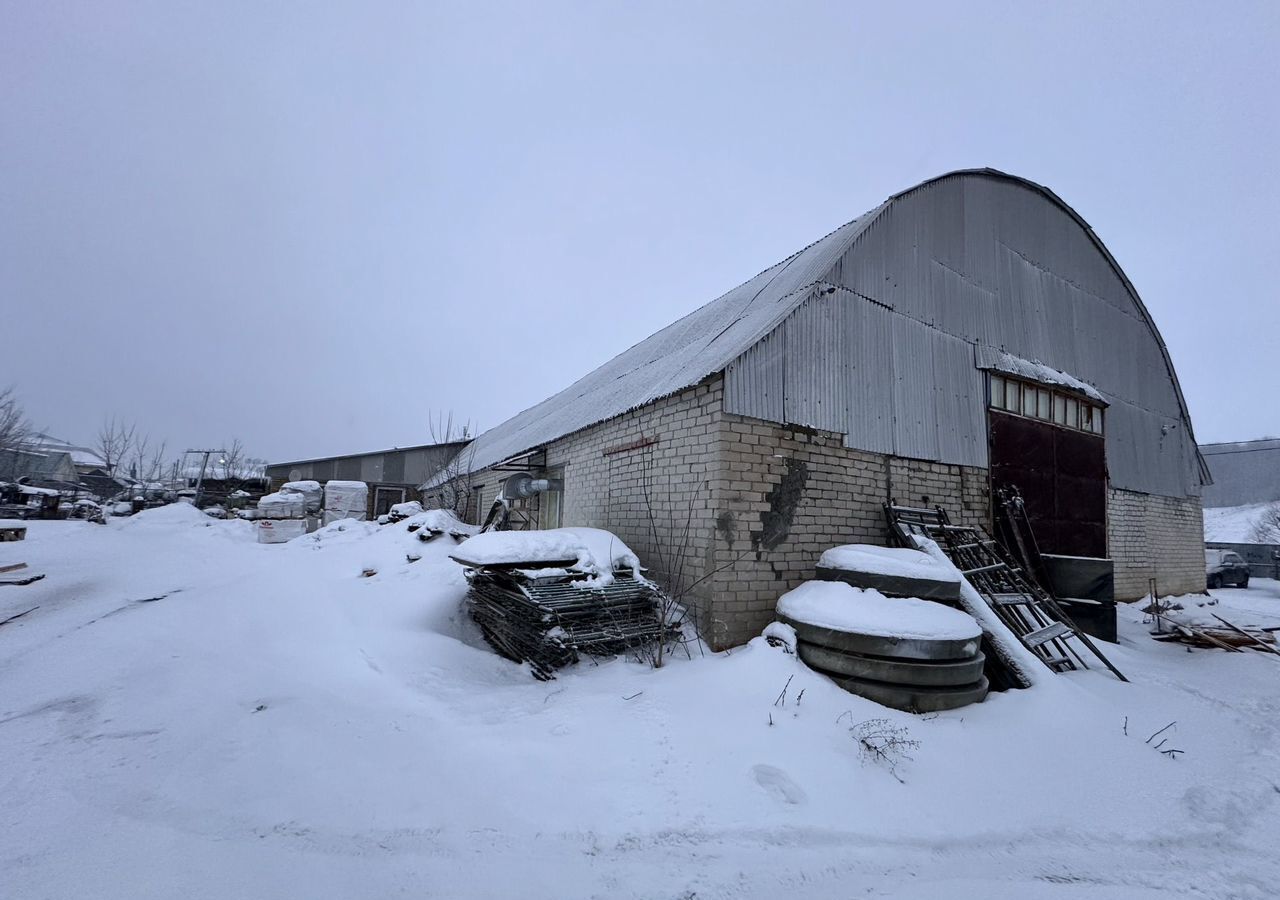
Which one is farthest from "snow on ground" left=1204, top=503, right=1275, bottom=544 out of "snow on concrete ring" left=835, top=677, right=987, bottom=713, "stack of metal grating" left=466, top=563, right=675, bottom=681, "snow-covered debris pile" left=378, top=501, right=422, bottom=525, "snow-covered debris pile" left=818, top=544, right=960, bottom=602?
"snow-covered debris pile" left=378, top=501, right=422, bottom=525

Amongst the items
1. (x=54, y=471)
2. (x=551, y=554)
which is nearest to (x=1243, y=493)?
(x=551, y=554)

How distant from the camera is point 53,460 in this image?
3216 cm

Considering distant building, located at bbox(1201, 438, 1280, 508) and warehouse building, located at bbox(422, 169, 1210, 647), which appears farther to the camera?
distant building, located at bbox(1201, 438, 1280, 508)

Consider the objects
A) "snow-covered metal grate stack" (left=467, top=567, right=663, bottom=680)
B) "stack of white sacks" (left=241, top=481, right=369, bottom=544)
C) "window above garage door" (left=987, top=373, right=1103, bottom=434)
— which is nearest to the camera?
"snow-covered metal grate stack" (left=467, top=567, right=663, bottom=680)

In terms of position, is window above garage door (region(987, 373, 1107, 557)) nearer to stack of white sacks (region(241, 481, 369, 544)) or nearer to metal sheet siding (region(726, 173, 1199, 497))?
metal sheet siding (region(726, 173, 1199, 497))

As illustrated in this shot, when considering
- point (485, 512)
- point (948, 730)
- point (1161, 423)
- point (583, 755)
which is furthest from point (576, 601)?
point (1161, 423)

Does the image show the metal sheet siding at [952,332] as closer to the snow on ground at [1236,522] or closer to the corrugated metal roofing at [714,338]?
the corrugated metal roofing at [714,338]

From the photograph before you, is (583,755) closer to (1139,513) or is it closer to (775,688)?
(775,688)

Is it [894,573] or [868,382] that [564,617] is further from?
[868,382]

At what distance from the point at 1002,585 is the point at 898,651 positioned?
11.5 ft

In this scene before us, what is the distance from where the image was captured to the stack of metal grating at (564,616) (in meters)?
4.71

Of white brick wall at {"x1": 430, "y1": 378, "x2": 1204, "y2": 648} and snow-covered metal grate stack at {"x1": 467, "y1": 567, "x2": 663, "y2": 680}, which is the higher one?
white brick wall at {"x1": 430, "y1": 378, "x2": 1204, "y2": 648}

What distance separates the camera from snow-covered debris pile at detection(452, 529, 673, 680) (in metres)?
4.75

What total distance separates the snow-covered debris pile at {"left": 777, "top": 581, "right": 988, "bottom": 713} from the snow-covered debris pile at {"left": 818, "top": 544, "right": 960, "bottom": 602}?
0.74 ft
